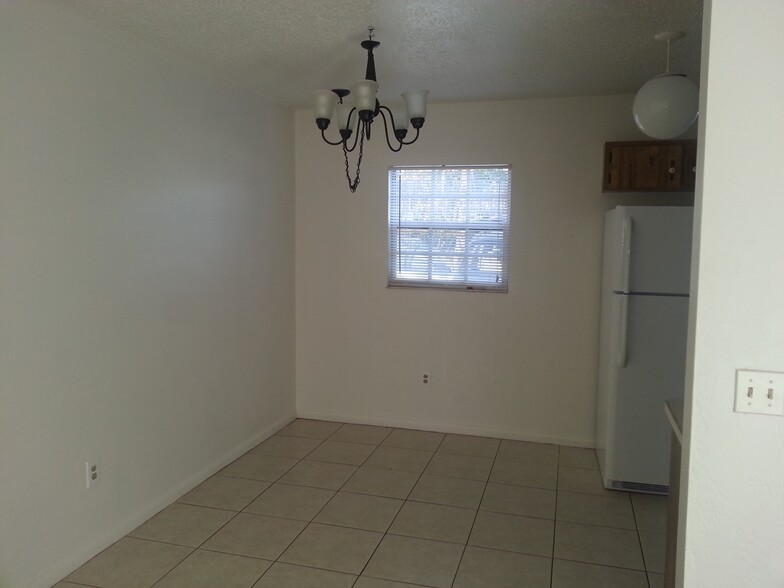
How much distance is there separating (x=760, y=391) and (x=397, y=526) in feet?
6.79

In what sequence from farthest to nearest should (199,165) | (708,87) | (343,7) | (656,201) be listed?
1. (656,201)
2. (199,165)
3. (343,7)
4. (708,87)

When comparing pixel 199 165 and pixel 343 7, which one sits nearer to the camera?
pixel 343 7

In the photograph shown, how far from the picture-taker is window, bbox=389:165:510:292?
4320 mm

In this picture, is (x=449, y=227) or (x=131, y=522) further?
(x=449, y=227)

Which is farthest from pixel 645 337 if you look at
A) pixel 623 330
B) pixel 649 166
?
pixel 649 166

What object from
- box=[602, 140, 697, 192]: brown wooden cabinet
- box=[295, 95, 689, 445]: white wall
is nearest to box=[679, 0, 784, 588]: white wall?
box=[602, 140, 697, 192]: brown wooden cabinet

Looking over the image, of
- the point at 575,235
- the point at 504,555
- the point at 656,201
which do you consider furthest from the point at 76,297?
the point at 656,201

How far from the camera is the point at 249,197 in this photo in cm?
406

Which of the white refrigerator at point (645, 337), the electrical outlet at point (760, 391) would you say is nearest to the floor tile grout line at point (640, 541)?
the white refrigerator at point (645, 337)

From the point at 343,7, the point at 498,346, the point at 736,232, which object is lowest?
the point at 498,346

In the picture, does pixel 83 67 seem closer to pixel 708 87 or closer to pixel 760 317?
pixel 708 87

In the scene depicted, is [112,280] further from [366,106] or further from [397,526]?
[397,526]

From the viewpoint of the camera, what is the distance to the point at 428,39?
289 centimetres

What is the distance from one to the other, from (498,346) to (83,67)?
3.05 m
